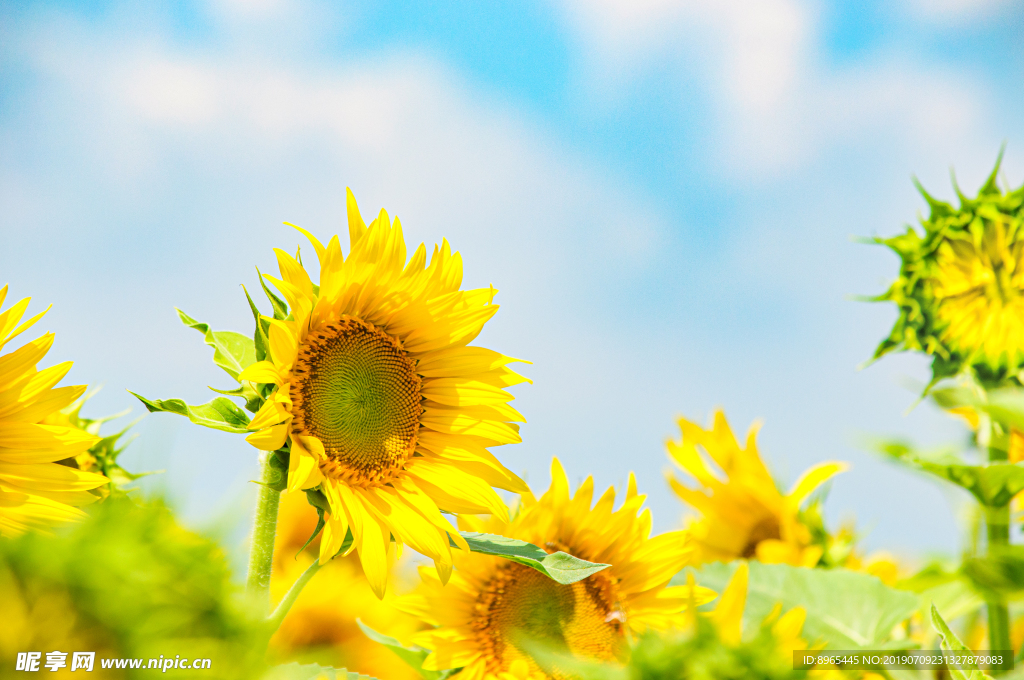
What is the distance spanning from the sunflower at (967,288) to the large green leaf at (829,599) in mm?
544

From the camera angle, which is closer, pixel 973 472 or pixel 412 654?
pixel 412 654

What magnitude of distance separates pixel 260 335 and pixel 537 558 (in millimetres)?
447

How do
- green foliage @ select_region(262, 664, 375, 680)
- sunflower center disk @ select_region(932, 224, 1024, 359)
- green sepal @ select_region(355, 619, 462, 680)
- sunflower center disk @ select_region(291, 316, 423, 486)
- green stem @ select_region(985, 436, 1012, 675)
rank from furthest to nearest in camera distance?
sunflower center disk @ select_region(932, 224, 1024, 359) < green stem @ select_region(985, 436, 1012, 675) < green sepal @ select_region(355, 619, 462, 680) < sunflower center disk @ select_region(291, 316, 423, 486) < green foliage @ select_region(262, 664, 375, 680)

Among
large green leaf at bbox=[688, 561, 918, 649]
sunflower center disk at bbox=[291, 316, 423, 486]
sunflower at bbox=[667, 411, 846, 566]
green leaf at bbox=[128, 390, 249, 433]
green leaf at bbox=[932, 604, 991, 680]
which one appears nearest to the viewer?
green leaf at bbox=[932, 604, 991, 680]

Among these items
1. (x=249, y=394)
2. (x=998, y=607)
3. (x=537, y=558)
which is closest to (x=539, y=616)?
(x=537, y=558)

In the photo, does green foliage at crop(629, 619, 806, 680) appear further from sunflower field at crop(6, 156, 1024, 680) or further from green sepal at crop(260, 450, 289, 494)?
green sepal at crop(260, 450, 289, 494)

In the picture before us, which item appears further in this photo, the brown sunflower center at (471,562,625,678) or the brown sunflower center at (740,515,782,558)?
the brown sunflower center at (740,515,782,558)

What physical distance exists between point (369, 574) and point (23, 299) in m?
0.54

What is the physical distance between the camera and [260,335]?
0.99 meters

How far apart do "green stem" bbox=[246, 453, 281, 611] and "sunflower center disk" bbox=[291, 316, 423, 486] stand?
0.07m

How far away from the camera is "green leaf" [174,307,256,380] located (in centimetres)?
99

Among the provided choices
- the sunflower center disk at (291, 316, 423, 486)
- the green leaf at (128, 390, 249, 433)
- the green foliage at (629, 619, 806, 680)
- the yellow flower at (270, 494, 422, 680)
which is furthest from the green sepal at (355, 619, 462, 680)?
the green foliage at (629, 619, 806, 680)

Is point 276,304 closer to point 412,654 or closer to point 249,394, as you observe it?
point 249,394

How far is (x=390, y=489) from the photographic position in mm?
1104
